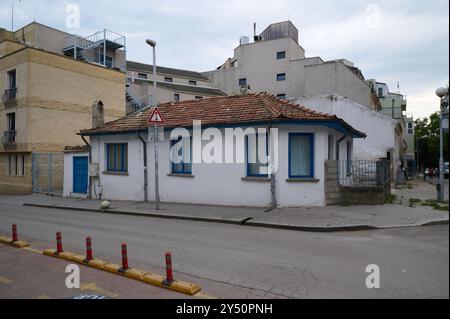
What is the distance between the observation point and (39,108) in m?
22.9

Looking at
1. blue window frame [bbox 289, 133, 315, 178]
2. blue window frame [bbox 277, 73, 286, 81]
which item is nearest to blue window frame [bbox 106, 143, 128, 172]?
blue window frame [bbox 289, 133, 315, 178]

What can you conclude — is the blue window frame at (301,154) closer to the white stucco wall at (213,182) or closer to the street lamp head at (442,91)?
the white stucco wall at (213,182)

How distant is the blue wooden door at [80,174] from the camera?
1788 centimetres

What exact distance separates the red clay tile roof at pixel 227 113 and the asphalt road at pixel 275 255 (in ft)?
15.5

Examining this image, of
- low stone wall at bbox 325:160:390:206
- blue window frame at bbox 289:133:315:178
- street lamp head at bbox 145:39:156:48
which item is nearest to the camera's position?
low stone wall at bbox 325:160:390:206

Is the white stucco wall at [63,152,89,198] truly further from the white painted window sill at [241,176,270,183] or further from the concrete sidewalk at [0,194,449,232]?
the white painted window sill at [241,176,270,183]

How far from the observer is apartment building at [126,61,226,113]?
39.1 meters

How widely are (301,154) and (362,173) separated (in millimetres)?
2945

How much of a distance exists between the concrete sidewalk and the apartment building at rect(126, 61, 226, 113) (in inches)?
1024

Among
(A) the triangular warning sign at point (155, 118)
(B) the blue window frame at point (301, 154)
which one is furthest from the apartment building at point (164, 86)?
(B) the blue window frame at point (301, 154)

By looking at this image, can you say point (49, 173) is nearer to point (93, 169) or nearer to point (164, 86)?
point (93, 169)

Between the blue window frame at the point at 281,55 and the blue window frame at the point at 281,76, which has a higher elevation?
the blue window frame at the point at 281,55

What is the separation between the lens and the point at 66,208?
15.1 meters
